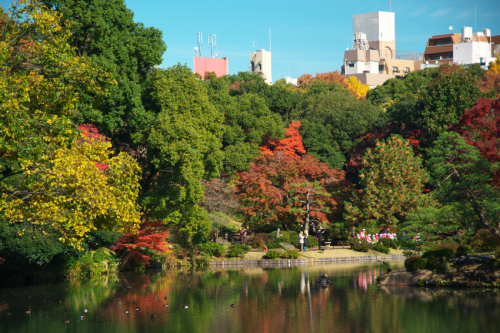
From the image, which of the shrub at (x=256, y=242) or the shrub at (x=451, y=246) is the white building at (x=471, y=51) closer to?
the shrub at (x=256, y=242)

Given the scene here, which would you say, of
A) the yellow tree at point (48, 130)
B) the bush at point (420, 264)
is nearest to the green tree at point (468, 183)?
the bush at point (420, 264)

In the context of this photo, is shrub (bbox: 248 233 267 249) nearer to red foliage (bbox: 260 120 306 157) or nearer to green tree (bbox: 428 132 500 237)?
red foliage (bbox: 260 120 306 157)

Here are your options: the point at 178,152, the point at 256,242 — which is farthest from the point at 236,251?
the point at 178,152

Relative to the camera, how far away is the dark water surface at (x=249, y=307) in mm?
12250

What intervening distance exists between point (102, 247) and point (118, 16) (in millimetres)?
10994

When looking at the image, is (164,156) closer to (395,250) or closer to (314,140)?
(395,250)

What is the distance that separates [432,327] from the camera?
38.2ft

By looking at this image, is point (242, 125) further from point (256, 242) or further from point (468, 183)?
point (468, 183)

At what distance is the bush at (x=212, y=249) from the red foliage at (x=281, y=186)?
4880mm

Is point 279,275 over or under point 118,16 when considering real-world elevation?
under

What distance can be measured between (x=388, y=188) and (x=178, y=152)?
1534 centimetres

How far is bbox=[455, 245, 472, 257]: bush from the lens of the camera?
18.3 metres

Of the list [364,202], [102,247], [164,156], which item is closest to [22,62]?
[164,156]

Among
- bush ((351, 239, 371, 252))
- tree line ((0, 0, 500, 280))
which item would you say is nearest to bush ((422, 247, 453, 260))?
tree line ((0, 0, 500, 280))
